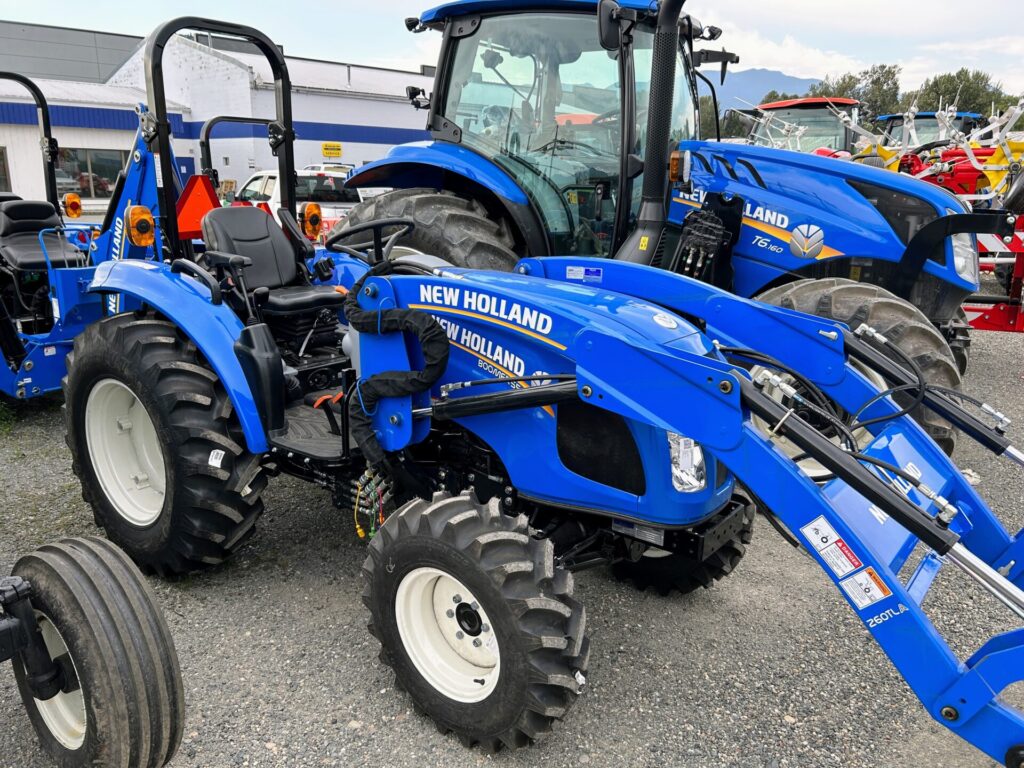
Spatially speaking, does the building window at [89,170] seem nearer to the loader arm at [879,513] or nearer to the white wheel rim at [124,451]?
the white wheel rim at [124,451]

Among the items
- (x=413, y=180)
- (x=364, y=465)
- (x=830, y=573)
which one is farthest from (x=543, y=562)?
(x=413, y=180)

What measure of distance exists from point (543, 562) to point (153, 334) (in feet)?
6.29

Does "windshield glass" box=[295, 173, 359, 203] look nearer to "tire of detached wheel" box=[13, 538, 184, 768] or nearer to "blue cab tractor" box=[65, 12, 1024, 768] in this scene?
"blue cab tractor" box=[65, 12, 1024, 768]

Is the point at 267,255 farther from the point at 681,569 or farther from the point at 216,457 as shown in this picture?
the point at 681,569

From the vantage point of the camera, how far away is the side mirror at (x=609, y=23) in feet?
12.3

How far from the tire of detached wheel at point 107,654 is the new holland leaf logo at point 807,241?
3.97 m

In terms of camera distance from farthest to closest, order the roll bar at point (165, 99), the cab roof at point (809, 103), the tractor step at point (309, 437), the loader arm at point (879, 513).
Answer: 1. the cab roof at point (809, 103)
2. the roll bar at point (165, 99)
3. the tractor step at point (309, 437)
4. the loader arm at point (879, 513)

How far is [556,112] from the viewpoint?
471 cm

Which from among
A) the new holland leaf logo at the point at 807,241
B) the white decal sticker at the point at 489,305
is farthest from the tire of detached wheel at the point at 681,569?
the new holland leaf logo at the point at 807,241

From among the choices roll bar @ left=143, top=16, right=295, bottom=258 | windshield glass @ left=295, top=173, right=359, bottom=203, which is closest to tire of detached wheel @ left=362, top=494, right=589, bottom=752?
roll bar @ left=143, top=16, right=295, bottom=258

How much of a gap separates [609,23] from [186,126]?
21.3 meters

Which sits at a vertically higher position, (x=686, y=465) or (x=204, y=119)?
(x=686, y=465)

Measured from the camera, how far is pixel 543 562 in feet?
7.34

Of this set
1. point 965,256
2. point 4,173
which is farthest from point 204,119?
point 965,256
